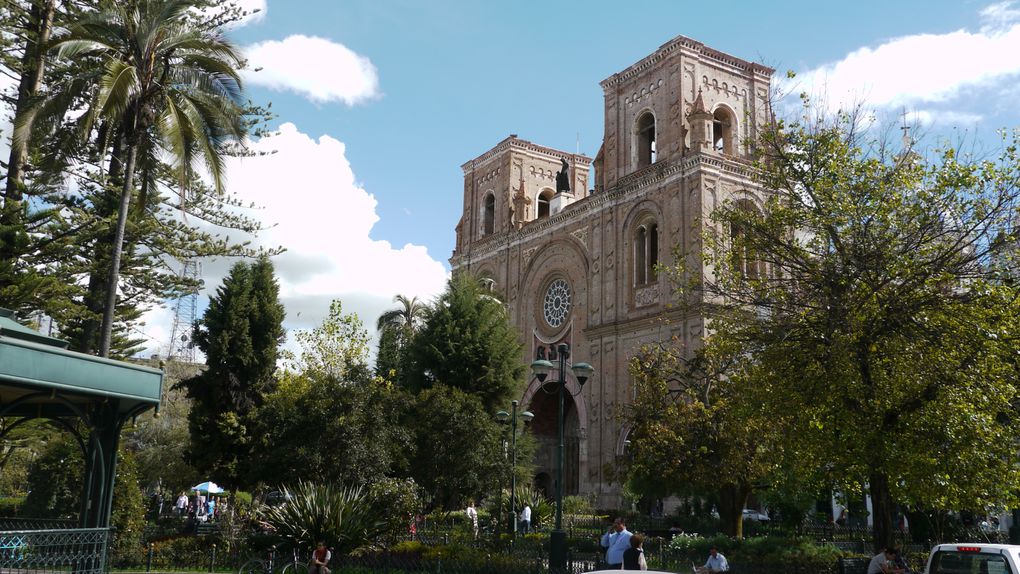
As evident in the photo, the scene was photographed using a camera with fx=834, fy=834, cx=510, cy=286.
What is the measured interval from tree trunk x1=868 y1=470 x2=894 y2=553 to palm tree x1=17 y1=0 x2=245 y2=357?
1267 cm

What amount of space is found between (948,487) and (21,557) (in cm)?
1223

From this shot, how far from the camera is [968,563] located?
389 inches

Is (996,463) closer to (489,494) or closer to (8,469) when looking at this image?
(489,494)

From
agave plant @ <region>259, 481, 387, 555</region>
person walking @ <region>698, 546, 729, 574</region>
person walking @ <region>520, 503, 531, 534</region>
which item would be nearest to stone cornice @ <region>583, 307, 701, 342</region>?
person walking @ <region>520, 503, 531, 534</region>

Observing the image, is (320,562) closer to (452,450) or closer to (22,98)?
(22,98)

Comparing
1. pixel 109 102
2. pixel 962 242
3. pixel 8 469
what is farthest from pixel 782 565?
pixel 8 469

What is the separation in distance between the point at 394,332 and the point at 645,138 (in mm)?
16966

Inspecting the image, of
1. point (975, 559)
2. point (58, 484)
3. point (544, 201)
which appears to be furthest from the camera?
point (544, 201)

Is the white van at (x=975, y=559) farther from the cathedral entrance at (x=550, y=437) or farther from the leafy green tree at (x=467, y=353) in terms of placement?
the cathedral entrance at (x=550, y=437)

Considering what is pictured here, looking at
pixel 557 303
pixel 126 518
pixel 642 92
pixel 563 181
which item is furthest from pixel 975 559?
pixel 563 181

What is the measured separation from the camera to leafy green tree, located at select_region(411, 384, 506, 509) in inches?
984

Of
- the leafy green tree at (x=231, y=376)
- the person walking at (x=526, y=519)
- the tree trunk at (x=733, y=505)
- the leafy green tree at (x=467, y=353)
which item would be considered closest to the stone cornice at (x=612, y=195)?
the leafy green tree at (x=467, y=353)

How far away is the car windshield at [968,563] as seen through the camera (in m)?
9.62

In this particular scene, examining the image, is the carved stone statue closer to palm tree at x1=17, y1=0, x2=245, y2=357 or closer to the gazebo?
palm tree at x1=17, y1=0, x2=245, y2=357
